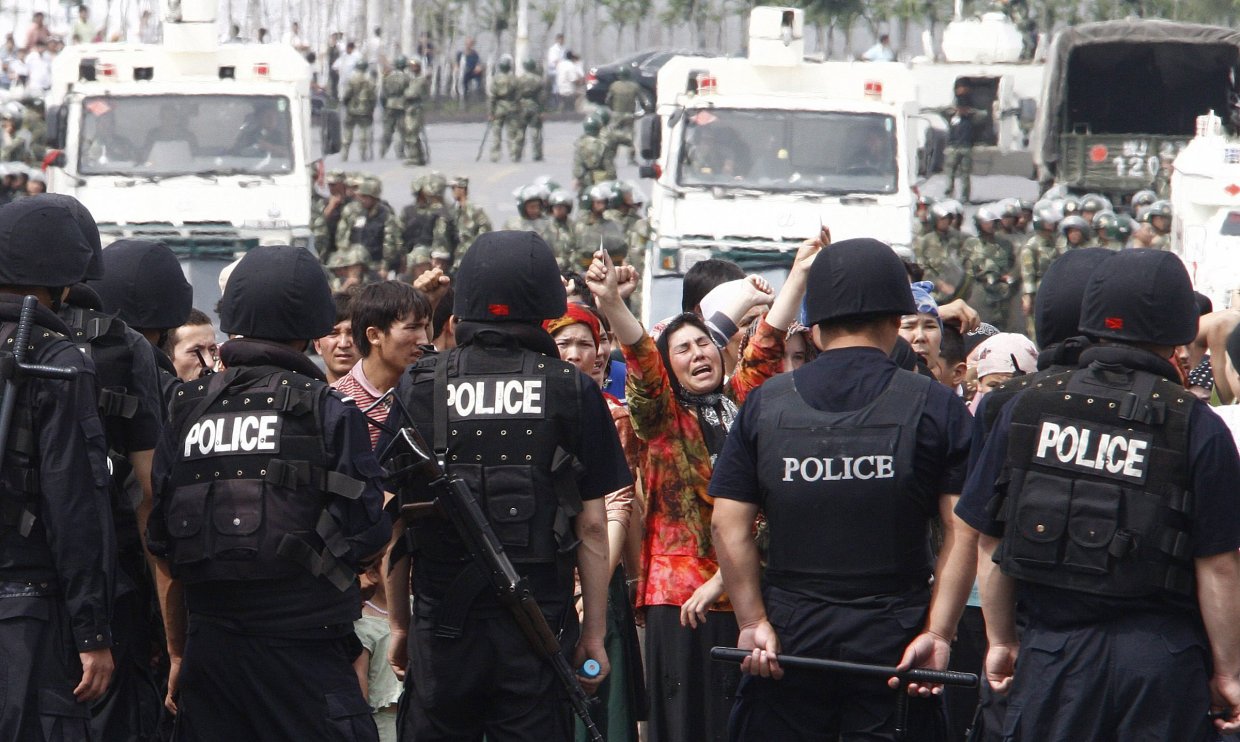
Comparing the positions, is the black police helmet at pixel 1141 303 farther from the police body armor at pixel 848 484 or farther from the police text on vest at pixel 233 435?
the police text on vest at pixel 233 435

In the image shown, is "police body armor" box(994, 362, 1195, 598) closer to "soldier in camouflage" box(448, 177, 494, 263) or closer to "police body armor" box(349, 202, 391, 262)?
"soldier in camouflage" box(448, 177, 494, 263)

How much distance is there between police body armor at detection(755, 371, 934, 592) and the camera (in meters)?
4.64

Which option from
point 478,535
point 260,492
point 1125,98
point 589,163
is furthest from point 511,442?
point 1125,98

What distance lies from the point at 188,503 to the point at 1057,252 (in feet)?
50.8

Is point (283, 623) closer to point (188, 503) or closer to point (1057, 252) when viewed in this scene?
point (188, 503)

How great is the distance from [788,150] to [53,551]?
10.3 meters

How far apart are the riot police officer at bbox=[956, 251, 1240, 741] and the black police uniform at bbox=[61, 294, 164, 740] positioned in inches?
91.2

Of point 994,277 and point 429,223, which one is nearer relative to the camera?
point 994,277

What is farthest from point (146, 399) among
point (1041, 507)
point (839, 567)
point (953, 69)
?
point (953, 69)

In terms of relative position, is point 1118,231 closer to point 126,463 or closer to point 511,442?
point 511,442

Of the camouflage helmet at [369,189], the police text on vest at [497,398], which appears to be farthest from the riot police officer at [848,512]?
the camouflage helmet at [369,189]

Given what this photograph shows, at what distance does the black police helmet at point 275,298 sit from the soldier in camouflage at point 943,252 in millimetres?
12998

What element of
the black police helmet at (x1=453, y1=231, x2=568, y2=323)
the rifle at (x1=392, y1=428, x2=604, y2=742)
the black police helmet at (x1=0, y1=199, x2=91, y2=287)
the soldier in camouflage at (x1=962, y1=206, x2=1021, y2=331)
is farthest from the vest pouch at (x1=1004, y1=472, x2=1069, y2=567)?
the soldier in camouflage at (x1=962, y1=206, x2=1021, y2=331)

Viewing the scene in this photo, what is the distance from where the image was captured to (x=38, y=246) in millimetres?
4867
